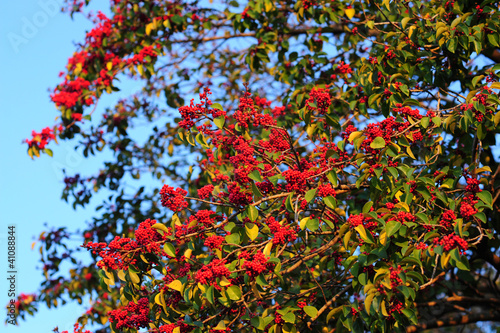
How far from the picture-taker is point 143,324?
3.55 metres

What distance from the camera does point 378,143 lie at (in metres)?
3.37

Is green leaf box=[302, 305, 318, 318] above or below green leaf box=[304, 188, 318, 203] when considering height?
below

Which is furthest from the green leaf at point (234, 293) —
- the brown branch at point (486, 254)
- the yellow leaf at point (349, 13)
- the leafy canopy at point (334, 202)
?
the yellow leaf at point (349, 13)

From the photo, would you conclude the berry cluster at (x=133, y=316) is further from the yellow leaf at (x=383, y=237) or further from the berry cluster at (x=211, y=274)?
the yellow leaf at (x=383, y=237)

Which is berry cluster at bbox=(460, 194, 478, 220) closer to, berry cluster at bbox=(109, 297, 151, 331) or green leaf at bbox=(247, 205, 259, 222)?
green leaf at bbox=(247, 205, 259, 222)

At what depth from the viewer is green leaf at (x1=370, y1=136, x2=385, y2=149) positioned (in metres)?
3.35

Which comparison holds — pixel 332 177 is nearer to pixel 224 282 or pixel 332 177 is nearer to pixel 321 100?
pixel 321 100

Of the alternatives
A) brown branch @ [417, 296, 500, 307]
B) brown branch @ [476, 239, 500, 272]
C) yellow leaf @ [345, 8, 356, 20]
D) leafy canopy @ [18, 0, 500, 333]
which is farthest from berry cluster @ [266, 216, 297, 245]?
yellow leaf @ [345, 8, 356, 20]

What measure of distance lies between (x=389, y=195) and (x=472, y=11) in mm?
1827

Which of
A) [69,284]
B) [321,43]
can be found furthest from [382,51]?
[69,284]

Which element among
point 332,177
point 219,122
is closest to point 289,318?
point 332,177

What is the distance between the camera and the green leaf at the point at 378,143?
3348 millimetres

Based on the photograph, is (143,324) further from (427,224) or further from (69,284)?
(69,284)

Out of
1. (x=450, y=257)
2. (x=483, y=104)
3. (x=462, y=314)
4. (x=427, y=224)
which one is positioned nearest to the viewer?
(x=450, y=257)
